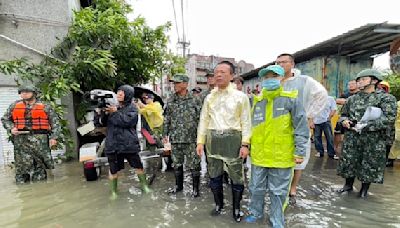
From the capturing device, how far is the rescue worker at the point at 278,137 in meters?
2.79

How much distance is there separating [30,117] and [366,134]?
549cm

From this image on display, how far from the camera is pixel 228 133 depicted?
3217 mm

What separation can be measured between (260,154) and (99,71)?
5.03m

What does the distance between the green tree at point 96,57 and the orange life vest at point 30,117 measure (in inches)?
31.0

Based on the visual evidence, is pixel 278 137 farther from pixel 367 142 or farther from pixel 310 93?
pixel 367 142

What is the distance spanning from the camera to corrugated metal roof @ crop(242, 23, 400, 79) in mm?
7023

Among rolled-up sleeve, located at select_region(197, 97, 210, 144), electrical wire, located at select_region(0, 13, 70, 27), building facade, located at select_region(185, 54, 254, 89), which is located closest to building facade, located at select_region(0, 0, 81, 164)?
electrical wire, located at select_region(0, 13, 70, 27)

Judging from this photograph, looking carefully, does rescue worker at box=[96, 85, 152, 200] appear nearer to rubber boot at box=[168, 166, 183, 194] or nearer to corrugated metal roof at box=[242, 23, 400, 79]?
rubber boot at box=[168, 166, 183, 194]

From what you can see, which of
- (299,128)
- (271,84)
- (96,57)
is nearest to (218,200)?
(299,128)

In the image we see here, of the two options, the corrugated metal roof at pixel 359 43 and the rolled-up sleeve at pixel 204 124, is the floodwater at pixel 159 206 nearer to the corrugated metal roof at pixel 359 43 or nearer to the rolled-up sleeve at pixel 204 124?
the rolled-up sleeve at pixel 204 124

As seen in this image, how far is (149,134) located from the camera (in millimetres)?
5652

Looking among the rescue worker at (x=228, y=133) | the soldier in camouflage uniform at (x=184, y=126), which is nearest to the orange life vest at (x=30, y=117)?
the soldier in camouflage uniform at (x=184, y=126)

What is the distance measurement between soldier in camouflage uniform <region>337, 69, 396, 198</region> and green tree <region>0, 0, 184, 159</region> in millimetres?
5194

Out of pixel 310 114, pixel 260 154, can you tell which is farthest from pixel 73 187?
pixel 310 114
